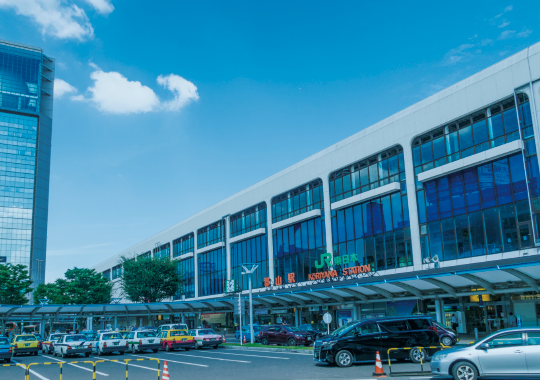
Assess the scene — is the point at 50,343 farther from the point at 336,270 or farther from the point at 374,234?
the point at 374,234

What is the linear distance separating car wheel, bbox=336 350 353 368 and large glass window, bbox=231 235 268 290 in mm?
34076

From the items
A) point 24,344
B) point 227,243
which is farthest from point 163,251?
point 24,344

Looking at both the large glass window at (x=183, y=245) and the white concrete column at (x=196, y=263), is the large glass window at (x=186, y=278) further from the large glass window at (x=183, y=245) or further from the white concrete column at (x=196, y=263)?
the large glass window at (x=183, y=245)

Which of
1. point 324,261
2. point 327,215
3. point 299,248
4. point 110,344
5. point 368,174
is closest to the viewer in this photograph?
point 110,344

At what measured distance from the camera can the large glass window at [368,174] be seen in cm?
3772

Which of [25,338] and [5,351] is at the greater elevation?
[25,338]

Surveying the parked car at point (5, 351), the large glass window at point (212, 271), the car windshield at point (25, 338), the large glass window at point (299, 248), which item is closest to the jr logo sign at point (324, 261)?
the large glass window at point (299, 248)

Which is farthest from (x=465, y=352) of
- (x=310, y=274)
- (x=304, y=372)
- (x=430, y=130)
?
(x=310, y=274)

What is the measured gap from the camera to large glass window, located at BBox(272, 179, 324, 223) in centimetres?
4609

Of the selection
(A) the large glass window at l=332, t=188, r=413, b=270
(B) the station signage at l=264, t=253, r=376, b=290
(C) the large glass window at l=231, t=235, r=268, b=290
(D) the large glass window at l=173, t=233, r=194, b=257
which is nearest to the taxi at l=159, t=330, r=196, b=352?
(B) the station signage at l=264, t=253, r=376, b=290

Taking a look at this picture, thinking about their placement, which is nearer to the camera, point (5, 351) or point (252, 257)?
point (5, 351)

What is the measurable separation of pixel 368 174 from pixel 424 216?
661 centimetres

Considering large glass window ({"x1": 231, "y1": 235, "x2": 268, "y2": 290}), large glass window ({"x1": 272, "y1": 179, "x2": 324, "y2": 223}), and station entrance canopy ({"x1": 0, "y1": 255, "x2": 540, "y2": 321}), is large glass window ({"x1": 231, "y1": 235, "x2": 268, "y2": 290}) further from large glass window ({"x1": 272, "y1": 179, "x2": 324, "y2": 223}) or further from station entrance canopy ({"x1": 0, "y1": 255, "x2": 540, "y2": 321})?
large glass window ({"x1": 272, "y1": 179, "x2": 324, "y2": 223})

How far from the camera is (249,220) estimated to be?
57.3 m
